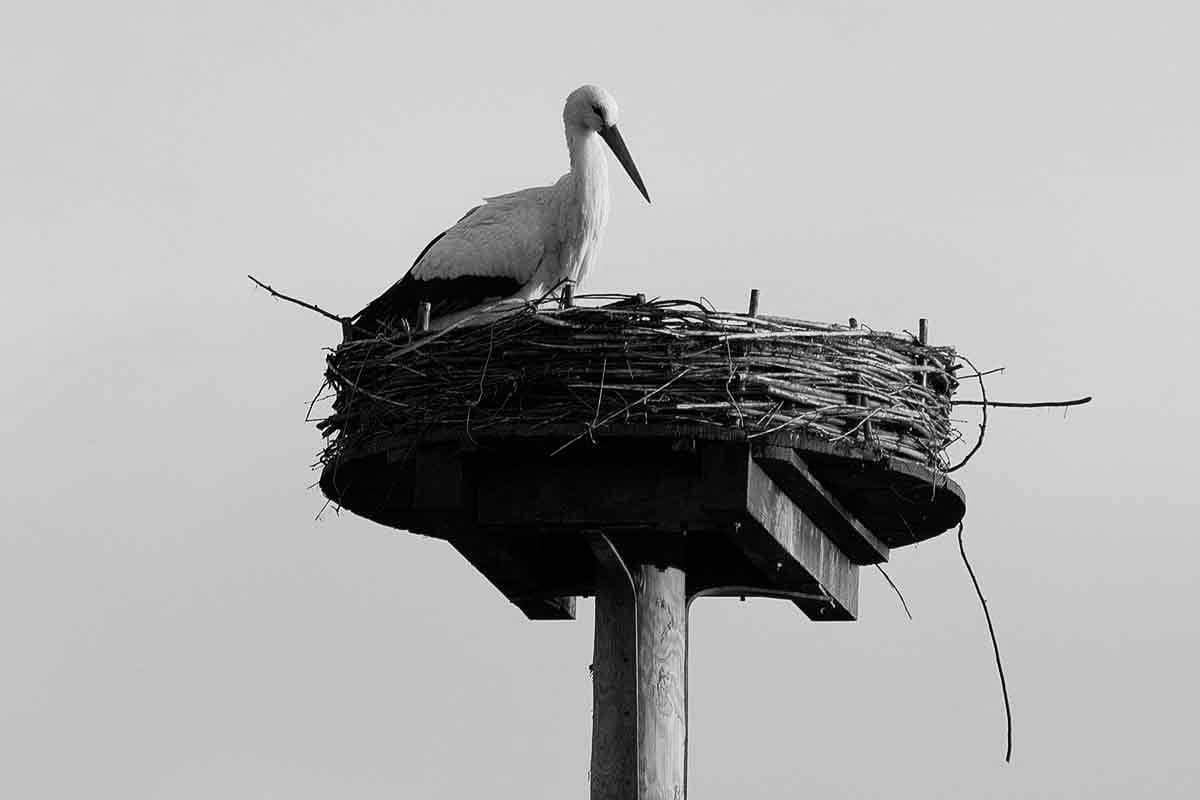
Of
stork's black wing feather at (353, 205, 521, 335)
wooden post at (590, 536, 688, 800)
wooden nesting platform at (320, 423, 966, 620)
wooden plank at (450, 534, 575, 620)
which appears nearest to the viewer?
wooden nesting platform at (320, 423, 966, 620)

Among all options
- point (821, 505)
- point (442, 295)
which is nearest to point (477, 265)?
point (442, 295)

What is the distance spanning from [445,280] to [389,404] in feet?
7.98

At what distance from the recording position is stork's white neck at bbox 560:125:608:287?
9.21 metres

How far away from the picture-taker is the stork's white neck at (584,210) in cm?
921

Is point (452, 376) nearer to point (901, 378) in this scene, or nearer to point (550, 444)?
point (550, 444)

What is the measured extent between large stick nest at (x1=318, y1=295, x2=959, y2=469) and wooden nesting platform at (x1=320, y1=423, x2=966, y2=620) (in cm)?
6

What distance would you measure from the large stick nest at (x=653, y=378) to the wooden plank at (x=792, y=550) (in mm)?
213

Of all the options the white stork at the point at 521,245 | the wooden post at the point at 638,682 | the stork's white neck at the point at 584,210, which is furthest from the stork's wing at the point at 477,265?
the wooden post at the point at 638,682

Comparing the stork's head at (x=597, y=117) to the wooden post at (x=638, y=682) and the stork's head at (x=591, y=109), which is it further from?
the wooden post at (x=638, y=682)

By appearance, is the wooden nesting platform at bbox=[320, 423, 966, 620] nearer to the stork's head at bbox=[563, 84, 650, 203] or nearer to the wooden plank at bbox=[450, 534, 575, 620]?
the wooden plank at bbox=[450, 534, 575, 620]

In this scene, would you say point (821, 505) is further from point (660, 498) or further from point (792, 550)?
point (660, 498)

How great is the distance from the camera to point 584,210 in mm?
9195

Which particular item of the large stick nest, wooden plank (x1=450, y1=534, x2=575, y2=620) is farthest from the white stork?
the large stick nest

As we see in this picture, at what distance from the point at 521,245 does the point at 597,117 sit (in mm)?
739
